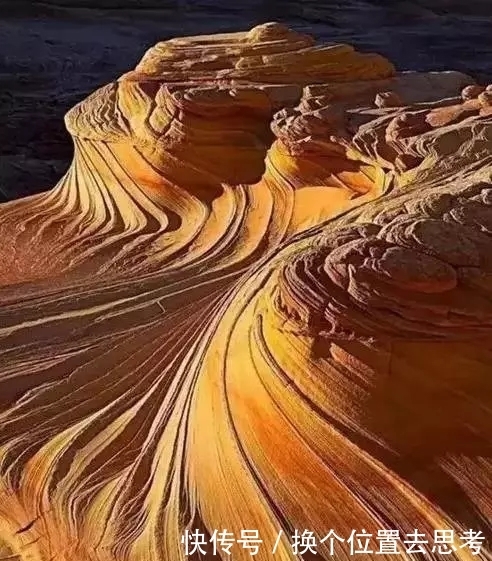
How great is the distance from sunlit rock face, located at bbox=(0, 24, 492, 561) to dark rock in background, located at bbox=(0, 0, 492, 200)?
2964mm

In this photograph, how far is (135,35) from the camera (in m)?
8.20

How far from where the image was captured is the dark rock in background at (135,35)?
660cm

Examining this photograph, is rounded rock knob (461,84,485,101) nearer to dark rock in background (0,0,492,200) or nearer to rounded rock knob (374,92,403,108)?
rounded rock knob (374,92,403,108)

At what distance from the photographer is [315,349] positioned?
6.04ft

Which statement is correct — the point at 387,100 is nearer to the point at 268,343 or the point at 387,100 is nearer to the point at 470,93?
the point at 470,93

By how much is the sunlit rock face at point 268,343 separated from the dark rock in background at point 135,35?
296 cm

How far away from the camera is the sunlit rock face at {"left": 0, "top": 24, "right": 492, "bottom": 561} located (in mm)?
1817

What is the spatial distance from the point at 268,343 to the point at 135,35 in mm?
6714

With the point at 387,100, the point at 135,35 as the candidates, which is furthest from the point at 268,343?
the point at 135,35

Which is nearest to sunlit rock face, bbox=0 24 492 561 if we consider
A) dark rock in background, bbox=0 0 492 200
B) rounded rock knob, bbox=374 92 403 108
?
rounded rock knob, bbox=374 92 403 108

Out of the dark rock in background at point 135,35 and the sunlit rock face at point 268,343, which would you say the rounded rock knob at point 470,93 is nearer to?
the sunlit rock face at point 268,343

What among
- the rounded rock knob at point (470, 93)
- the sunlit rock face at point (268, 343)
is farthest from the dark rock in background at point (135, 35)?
the rounded rock knob at point (470, 93)

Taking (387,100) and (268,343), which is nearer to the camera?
(268,343)

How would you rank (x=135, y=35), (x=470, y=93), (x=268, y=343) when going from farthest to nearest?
1. (x=135, y=35)
2. (x=470, y=93)
3. (x=268, y=343)
